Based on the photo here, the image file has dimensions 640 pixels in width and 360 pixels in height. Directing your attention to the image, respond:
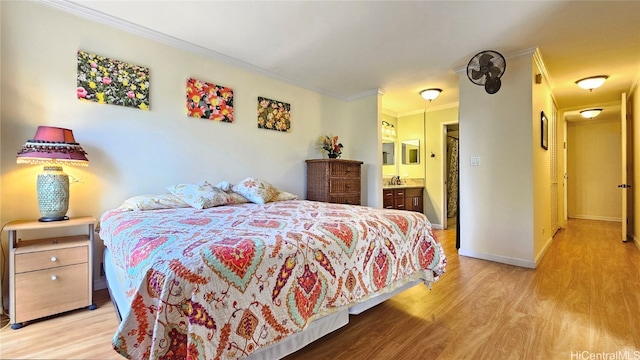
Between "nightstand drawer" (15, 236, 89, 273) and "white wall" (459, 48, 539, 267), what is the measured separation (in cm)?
382

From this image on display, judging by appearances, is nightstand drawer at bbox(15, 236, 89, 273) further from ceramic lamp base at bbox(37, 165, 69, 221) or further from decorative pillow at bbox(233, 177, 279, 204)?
decorative pillow at bbox(233, 177, 279, 204)

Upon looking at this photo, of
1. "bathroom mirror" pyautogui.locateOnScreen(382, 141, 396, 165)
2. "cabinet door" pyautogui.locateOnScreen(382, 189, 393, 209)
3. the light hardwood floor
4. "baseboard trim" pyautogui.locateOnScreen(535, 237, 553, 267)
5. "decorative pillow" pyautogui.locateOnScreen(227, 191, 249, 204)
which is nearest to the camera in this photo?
the light hardwood floor

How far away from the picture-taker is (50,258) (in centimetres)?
190

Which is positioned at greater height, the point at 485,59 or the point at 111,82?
the point at 485,59

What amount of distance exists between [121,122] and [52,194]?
0.82m

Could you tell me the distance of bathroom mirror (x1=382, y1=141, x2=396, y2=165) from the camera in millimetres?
5793

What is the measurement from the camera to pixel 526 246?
9.87 ft

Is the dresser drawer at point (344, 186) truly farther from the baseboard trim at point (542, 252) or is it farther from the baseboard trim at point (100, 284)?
the baseboard trim at point (100, 284)

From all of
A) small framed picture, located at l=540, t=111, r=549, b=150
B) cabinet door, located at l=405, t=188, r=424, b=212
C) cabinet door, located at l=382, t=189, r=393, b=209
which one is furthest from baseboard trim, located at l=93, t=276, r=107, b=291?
Answer: small framed picture, located at l=540, t=111, r=549, b=150

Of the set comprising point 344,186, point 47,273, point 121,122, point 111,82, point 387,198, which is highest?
point 111,82

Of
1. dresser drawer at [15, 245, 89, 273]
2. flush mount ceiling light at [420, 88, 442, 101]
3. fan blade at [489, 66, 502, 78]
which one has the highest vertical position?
flush mount ceiling light at [420, 88, 442, 101]

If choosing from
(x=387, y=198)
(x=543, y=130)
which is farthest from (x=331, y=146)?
(x=543, y=130)

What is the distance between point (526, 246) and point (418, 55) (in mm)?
2378

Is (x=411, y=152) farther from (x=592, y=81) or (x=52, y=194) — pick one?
(x=52, y=194)
